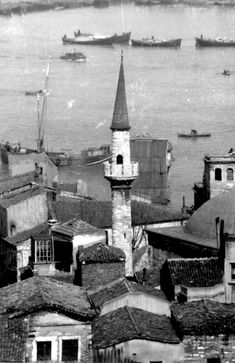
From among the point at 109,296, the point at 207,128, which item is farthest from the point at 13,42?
the point at 109,296

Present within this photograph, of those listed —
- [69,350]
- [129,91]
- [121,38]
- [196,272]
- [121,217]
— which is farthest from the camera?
[121,38]

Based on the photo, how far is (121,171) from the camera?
23.9 metres

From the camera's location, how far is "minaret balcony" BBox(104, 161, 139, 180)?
938 inches

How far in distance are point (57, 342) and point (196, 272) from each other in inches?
221

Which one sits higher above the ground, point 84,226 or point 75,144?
point 75,144

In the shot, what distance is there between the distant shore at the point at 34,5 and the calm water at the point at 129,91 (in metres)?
22.0

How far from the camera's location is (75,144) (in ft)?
184

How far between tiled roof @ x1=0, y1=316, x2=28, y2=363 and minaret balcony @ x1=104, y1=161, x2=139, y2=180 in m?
11.4

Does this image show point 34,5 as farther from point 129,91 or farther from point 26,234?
point 26,234

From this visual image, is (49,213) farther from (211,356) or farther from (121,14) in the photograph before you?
(121,14)

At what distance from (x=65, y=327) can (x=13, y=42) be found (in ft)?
353

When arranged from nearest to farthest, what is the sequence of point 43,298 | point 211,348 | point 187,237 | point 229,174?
point 211,348 < point 43,298 < point 187,237 < point 229,174

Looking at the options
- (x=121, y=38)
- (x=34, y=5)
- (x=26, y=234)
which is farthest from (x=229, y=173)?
(x=34, y=5)

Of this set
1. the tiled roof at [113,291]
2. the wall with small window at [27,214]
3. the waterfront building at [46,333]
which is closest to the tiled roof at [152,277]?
the tiled roof at [113,291]
